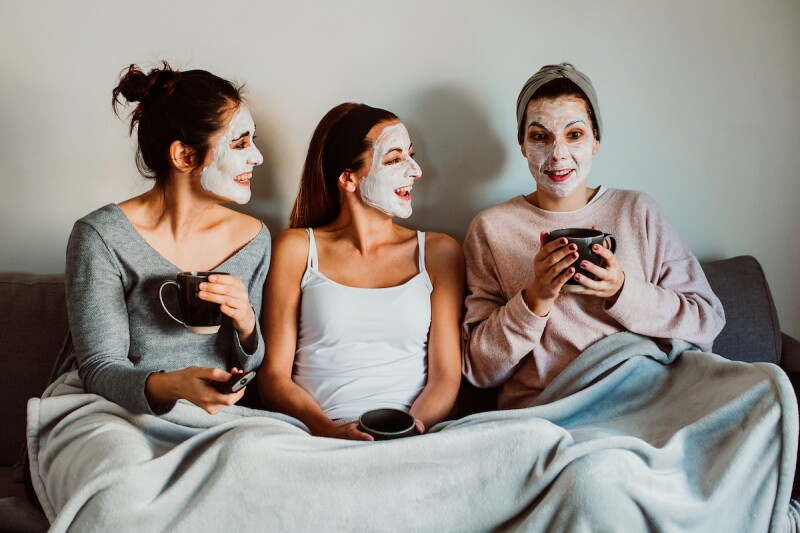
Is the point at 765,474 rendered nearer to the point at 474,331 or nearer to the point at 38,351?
the point at 474,331

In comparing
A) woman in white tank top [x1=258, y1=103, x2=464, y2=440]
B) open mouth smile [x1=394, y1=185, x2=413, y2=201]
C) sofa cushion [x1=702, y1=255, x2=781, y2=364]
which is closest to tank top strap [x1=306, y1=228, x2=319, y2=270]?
woman in white tank top [x1=258, y1=103, x2=464, y2=440]

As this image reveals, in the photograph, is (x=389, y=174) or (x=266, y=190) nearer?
(x=389, y=174)

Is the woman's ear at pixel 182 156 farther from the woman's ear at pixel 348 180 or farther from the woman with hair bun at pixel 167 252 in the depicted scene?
the woman's ear at pixel 348 180

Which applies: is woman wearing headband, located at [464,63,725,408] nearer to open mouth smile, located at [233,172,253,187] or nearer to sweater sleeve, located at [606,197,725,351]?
sweater sleeve, located at [606,197,725,351]

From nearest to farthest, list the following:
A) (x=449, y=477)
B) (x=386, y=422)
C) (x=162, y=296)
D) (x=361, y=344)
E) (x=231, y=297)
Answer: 1. (x=449, y=477)
2. (x=386, y=422)
3. (x=231, y=297)
4. (x=162, y=296)
5. (x=361, y=344)

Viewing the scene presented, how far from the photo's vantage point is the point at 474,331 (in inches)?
66.3

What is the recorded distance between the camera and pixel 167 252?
1.57 m

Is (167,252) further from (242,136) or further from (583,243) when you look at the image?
(583,243)

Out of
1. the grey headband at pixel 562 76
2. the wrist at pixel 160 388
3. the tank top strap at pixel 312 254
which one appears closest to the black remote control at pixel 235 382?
the wrist at pixel 160 388

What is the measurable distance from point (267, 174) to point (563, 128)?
0.81 m

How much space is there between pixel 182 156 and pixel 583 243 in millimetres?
869

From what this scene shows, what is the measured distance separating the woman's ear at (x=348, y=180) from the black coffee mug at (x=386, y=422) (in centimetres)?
61

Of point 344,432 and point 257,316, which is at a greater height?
point 257,316

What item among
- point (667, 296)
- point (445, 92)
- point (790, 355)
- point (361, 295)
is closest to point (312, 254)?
point (361, 295)
